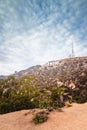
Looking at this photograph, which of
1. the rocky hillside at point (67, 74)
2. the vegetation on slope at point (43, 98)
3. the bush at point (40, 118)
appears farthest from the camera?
the rocky hillside at point (67, 74)

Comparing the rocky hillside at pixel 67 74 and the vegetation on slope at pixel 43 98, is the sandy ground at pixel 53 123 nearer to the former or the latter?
the vegetation on slope at pixel 43 98

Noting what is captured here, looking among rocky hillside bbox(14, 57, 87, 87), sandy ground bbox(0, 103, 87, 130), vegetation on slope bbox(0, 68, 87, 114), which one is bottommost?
sandy ground bbox(0, 103, 87, 130)

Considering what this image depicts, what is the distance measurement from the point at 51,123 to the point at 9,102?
15.5 m

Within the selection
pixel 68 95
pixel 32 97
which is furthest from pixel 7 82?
pixel 68 95

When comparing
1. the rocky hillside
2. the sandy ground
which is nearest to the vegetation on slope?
the rocky hillside

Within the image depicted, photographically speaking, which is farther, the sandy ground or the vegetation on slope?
the vegetation on slope

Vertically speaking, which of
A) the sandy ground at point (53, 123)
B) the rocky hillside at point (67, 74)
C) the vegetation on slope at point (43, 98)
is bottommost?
the sandy ground at point (53, 123)

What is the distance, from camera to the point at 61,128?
17453 mm

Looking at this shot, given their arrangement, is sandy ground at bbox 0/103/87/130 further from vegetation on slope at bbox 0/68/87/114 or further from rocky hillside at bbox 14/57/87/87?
rocky hillside at bbox 14/57/87/87

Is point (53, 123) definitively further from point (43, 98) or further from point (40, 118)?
point (43, 98)

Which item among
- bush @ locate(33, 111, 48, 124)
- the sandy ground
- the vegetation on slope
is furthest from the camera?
the vegetation on slope

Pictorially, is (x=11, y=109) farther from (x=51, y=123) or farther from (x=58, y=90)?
(x=51, y=123)

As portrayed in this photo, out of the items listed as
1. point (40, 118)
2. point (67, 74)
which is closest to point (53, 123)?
point (40, 118)

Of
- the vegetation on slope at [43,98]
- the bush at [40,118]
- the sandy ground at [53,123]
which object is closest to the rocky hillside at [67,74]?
the vegetation on slope at [43,98]
